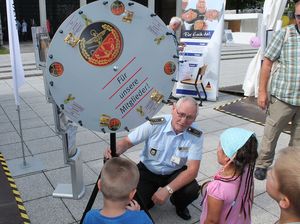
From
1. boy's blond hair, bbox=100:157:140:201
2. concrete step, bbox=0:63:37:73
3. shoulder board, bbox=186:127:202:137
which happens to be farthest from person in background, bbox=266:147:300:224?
concrete step, bbox=0:63:37:73

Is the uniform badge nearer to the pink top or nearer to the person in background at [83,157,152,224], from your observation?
the pink top

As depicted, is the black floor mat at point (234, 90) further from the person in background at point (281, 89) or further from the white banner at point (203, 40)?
the person in background at point (281, 89)

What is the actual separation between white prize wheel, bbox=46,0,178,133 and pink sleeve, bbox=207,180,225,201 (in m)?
0.59

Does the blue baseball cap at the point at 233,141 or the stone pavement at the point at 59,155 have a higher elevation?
the blue baseball cap at the point at 233,141

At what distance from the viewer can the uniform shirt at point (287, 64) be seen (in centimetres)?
324

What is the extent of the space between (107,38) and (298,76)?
7.31 feet

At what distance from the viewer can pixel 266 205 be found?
3.20m

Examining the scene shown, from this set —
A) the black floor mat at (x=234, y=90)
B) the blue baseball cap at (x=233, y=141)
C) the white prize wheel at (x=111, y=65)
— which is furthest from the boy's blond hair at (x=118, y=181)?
the black floor mat at (x=234, y=90)

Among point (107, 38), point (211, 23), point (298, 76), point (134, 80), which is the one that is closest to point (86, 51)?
point (107, 38)

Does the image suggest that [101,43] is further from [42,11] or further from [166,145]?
[42,11]

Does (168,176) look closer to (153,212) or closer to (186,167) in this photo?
(186,167)

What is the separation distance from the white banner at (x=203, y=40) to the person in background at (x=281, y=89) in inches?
141

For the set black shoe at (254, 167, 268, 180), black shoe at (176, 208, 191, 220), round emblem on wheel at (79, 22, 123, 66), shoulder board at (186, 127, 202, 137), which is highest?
round emblem on wheel at (79, 22, 123, 66)

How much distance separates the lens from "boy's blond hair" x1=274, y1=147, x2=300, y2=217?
1234 millimetres
